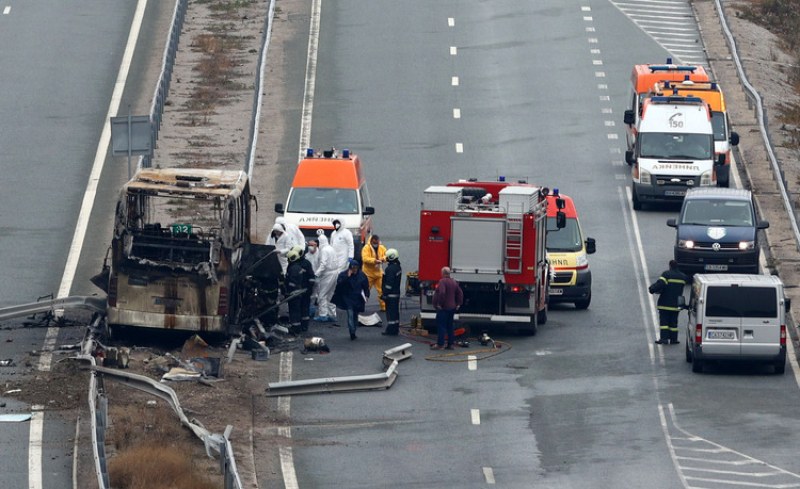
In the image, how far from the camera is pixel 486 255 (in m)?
32.6

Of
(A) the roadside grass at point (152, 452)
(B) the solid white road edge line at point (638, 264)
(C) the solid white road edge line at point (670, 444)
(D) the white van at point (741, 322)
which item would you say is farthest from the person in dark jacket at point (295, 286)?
(C) the solid white road edge line at point (670, 444)

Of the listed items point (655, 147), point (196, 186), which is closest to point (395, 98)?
point (655, 147)

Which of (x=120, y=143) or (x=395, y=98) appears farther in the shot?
(x=395, y=98)

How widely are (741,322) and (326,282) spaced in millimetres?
7768

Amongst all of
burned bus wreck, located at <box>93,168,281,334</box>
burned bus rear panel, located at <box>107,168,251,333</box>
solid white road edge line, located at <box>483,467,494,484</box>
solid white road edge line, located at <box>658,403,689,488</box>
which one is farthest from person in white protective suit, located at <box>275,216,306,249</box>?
solid white road edge line, located at <box>483,467,494,484</box>

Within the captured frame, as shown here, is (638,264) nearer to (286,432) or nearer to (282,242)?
(282,242)

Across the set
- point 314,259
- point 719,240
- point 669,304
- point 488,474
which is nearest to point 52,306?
point 314,259

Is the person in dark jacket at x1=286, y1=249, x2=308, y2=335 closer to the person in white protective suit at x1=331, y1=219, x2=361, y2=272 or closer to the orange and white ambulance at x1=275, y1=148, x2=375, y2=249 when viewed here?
the person in white protective suit at x1=331, y1=219, x2=361, y2=272

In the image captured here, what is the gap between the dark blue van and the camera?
36.9 metres

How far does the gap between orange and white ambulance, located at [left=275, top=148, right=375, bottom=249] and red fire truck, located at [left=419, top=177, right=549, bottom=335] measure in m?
4.21

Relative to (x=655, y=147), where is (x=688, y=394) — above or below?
below

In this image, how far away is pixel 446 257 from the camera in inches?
1287

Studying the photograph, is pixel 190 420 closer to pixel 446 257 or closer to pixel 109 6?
pixel 446 257

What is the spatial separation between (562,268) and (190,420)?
36.4 feet
